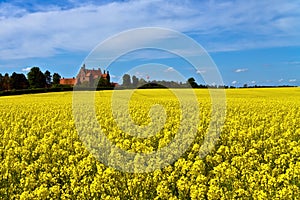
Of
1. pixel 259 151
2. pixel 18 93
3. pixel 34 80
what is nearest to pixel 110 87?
pixel 18 93

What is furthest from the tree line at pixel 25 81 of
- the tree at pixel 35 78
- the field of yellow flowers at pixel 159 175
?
the field of yellow flowers at pixel 159 175

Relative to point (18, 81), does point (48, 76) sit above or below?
above

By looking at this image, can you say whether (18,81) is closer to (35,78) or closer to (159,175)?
(35,78)

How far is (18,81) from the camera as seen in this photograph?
244 ft

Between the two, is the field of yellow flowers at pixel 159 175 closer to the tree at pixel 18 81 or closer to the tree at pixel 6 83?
the tree at pixel 18 81

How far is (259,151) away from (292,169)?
117 inches

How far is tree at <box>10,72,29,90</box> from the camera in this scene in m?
73.7

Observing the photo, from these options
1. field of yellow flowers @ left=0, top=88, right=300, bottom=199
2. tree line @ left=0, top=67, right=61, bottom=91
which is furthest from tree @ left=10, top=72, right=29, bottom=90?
field of yellow flowers @ left=0, top=88, right=300, bottom=199

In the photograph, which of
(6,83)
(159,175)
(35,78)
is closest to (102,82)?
(35,78)

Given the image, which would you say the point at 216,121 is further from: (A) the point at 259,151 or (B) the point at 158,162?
(B) the point at 158,162

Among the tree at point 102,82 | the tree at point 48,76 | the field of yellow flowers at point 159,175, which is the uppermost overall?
the tree at point 48,76

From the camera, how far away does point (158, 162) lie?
23.1ft

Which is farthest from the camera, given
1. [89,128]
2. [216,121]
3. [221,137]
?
[216,121]

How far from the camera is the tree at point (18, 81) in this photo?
73.7 meters
